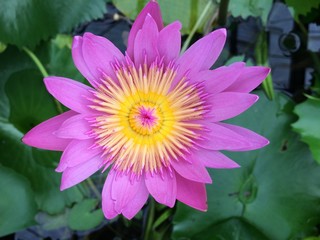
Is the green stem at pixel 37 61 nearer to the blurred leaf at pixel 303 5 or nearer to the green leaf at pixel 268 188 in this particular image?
the green leaf at pixel 268 188

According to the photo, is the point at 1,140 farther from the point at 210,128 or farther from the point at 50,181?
the point at 210,128

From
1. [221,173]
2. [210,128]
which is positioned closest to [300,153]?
[221,173]

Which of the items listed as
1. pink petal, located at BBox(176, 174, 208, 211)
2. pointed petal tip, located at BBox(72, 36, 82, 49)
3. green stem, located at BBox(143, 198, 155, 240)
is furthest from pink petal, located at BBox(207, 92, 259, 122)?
green stem, located at BBox(143, 198, 155, 240)

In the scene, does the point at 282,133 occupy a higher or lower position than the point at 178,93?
lower

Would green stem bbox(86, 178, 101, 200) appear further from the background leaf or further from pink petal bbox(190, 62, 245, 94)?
pink petal bbox(190, 62, 245, 94)

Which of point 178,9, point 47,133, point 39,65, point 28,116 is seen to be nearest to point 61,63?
point 39,65

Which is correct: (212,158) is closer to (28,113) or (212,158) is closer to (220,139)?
(220,139)
